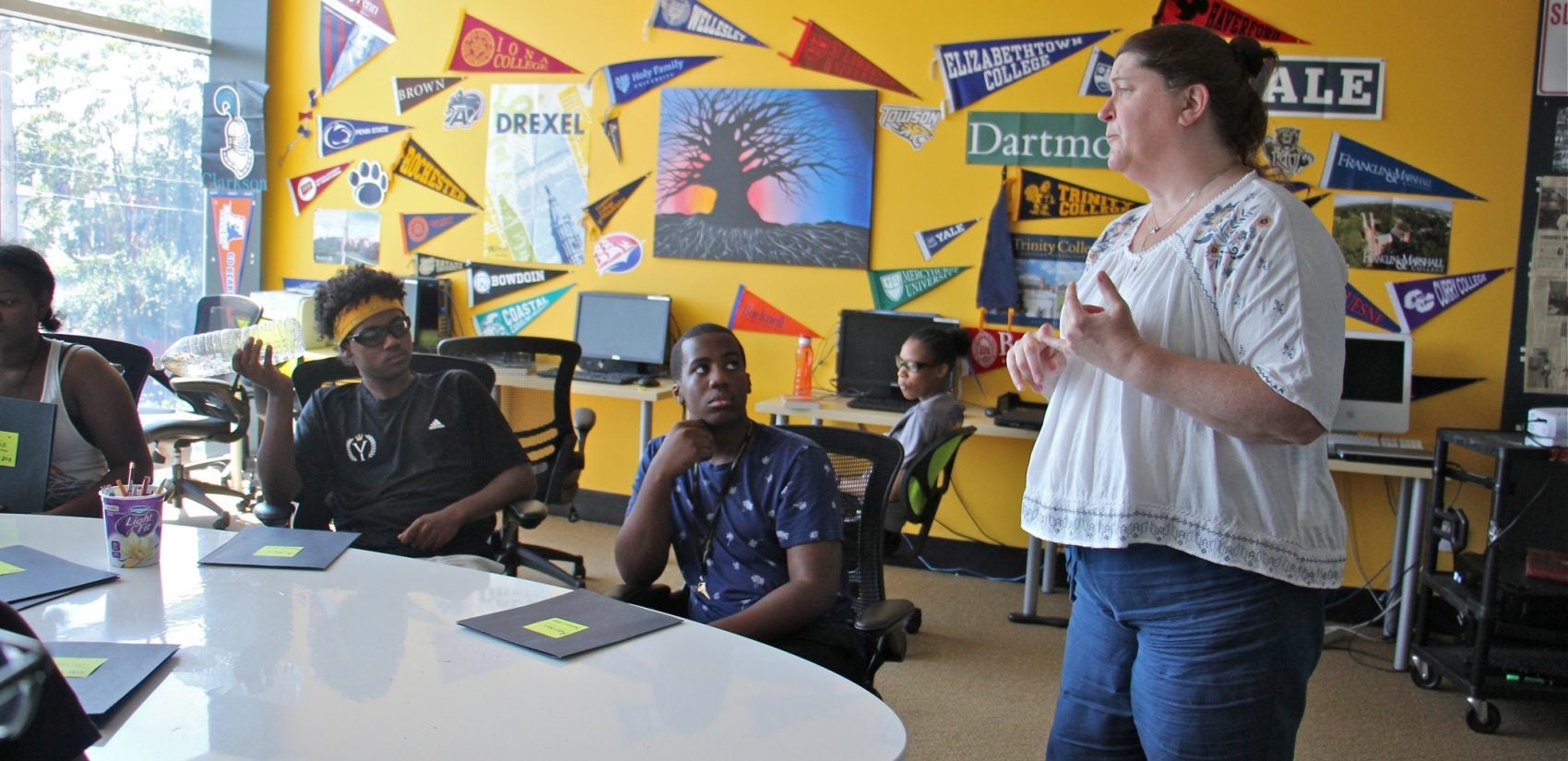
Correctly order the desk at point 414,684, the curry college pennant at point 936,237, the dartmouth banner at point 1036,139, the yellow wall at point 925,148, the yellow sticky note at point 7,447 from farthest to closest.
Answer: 1. the curry college pennant at point 936,237
2. the dartmouth banner at point 1036,139
3. the yellow wall at point 925,148
4. the yellow sticky note at point 7,447
5. the desk at point 414,684

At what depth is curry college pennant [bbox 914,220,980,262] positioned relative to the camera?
4.79 meters

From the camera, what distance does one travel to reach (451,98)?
5543 mm

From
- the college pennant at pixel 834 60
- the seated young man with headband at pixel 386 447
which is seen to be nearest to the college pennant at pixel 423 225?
the college pennant at pixel 834 60

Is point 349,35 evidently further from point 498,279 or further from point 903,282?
point 903,282

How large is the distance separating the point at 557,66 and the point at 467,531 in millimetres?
3293

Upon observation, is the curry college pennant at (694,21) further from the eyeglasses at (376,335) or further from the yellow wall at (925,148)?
the eyeglasses at (376,335)

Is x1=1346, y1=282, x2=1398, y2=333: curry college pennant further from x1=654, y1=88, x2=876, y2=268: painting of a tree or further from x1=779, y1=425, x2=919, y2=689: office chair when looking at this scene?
x1=779, y1=425, x2=919, y2=689: office chair

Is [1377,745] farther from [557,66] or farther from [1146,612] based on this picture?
[557,66]

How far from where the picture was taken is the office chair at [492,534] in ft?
8.55

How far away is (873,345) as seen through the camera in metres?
4.71

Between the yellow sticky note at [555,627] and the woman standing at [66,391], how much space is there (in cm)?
144

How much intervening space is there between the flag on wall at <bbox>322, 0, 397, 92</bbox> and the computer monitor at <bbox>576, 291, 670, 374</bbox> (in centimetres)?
179

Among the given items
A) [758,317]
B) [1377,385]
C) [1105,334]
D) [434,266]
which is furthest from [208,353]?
[1377,385]

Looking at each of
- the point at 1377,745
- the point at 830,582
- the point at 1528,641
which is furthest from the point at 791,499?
the point at 1528,641
